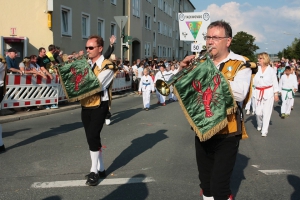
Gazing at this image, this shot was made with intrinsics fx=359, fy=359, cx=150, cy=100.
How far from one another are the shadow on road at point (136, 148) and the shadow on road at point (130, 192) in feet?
2.56

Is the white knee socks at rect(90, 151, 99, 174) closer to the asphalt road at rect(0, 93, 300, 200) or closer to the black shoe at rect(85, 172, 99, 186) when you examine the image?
the black shoe at rect(85, 172, 99, 186)

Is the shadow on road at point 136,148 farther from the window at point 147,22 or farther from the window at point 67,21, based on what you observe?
the window at point 147,22

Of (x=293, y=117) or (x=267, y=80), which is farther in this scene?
(x=293, y=117)

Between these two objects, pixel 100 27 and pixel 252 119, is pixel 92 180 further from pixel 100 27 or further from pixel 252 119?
pixel 100 27

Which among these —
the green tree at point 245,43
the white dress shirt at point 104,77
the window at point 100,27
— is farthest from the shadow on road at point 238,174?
the green tree at point 245,43

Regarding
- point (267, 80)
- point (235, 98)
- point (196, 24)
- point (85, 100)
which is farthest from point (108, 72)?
point (196, 24)

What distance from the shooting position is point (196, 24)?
13875 millimetres

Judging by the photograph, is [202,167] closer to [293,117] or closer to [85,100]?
[85,100]

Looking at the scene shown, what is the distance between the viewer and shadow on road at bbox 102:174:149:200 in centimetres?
447

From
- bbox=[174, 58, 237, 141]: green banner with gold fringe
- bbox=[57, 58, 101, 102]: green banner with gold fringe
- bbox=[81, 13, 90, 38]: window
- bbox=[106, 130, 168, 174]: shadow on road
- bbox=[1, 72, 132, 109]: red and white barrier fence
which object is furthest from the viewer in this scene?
bbox=[81, 13, 90, 38]: window

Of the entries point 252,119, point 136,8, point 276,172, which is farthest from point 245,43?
point 276,172

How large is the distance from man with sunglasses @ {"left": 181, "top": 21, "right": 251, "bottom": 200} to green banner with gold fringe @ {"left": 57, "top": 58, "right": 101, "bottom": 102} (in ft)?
6.18

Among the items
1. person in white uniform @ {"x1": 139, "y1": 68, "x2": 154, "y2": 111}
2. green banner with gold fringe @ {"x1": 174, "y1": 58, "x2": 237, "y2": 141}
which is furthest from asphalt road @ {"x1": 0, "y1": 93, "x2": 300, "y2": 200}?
person in white uniform @ {"x1": 139, "y1": 68, "x2": 154, "y2": 111}

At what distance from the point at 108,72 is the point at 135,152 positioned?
2.41 metres
